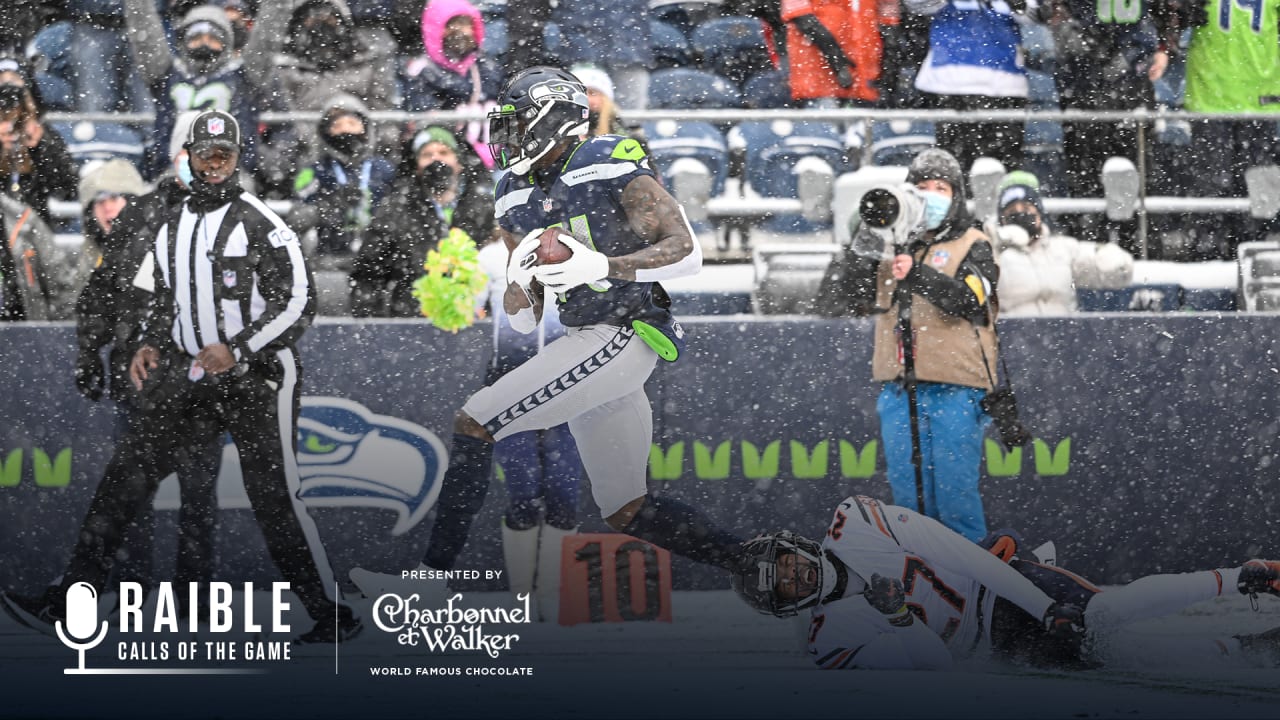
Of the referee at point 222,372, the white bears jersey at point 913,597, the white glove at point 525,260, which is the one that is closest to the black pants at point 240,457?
the referee at point 222,372

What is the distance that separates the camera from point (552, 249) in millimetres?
4102

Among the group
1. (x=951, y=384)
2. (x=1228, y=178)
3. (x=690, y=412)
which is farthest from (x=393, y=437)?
(x=1228, y=178)

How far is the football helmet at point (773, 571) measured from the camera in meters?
4.25

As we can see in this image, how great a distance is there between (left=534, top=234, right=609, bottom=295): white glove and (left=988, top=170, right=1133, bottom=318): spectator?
4.44 ft

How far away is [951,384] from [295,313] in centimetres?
195

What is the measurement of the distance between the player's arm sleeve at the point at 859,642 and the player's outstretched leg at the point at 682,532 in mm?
323

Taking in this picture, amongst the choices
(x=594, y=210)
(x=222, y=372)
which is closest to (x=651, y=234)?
(x=594, y=210)

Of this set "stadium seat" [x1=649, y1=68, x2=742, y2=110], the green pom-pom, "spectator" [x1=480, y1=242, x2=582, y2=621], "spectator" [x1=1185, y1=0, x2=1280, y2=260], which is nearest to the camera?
"spectator" [x1=480, y1=242, x2=582, y2=621]

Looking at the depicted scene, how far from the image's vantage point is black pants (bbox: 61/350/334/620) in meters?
4.51

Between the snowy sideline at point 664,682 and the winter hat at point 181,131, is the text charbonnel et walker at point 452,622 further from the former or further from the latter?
the winter hat at point 181,131

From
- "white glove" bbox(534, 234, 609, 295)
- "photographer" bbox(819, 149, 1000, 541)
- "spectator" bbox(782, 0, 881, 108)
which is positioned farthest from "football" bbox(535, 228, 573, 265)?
"spectator" bbox(782, 0, 881, 108)

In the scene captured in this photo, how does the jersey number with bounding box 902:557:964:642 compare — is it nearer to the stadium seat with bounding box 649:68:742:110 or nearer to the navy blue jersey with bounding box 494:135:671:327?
the navy blue jersey with bounding box 494:135:671:327

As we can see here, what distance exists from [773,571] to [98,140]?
100 inches

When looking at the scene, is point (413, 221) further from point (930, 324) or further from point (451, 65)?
point (930, 324)
